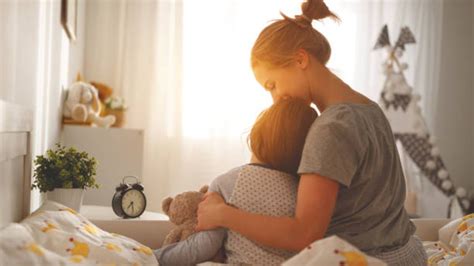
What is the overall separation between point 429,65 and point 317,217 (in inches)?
152

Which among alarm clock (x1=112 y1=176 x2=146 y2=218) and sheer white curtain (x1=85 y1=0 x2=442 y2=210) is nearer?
alarm clock (x1=112 y1=176 x2=146 y2=218)

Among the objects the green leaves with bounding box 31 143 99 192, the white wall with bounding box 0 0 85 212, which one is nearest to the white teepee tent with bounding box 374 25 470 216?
the white wall with bounding box 0 0 85 212

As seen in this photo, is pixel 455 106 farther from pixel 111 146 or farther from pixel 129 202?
pixel 129 202

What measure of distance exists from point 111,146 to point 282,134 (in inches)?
90.2

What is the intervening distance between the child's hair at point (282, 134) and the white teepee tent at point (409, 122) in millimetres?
3020

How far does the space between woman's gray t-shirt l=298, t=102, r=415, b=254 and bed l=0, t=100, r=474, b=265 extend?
38cm

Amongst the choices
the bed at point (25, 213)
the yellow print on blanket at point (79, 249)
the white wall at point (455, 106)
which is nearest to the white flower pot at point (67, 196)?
the bed at point (25, 213)

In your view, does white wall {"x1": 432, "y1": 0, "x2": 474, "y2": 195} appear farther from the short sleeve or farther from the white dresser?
the short sleeve

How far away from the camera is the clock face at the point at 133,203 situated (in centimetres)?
192

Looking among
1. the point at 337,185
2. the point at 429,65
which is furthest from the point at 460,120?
the point at 337,185

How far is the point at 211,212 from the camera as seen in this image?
46.8 inches

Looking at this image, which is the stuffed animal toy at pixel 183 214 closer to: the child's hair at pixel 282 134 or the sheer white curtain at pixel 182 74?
the child's hair at pixel 282 134

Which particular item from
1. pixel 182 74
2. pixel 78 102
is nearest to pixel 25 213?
pixel 78 102

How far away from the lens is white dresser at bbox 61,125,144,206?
3.33 metres
